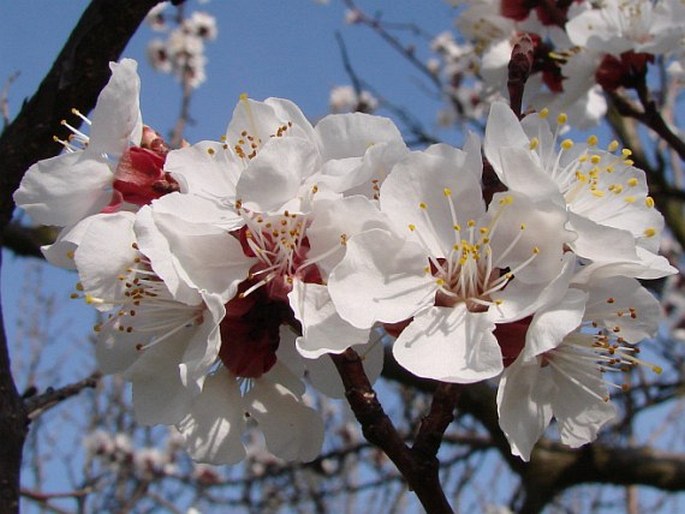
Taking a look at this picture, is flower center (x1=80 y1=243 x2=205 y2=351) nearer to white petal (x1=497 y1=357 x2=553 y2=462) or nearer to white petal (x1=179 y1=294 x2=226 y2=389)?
white petal (x1=179 y1=294 x2=226 y2=389)

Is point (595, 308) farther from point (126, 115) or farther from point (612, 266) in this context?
point (126, 115)

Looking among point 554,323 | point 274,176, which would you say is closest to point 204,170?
point 274,176

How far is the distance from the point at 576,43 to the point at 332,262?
5.12 feet

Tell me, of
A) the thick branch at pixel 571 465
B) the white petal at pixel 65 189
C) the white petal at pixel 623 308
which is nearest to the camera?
the white petal at pixel 623 308

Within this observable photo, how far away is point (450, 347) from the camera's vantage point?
0.94 m

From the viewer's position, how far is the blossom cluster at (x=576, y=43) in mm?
2299

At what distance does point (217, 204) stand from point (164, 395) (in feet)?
0.85

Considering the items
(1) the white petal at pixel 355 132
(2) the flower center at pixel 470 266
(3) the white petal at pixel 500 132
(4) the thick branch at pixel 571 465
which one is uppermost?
(1) the white petal at pixel 355 132

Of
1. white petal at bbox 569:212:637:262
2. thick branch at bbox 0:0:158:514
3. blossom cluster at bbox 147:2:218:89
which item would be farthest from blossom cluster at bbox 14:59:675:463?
blossom cluster at bbox 147:2:218:89

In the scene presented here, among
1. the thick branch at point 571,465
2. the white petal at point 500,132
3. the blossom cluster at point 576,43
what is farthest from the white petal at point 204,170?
the thick branch at point 571,465

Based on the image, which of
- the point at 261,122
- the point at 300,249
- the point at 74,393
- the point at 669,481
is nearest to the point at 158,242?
the point at 300,249

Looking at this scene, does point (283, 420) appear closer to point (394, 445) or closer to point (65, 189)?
point (394, 445)

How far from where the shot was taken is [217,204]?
3.34ft

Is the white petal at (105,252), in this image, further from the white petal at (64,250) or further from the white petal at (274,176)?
the white petal at (274,176)
